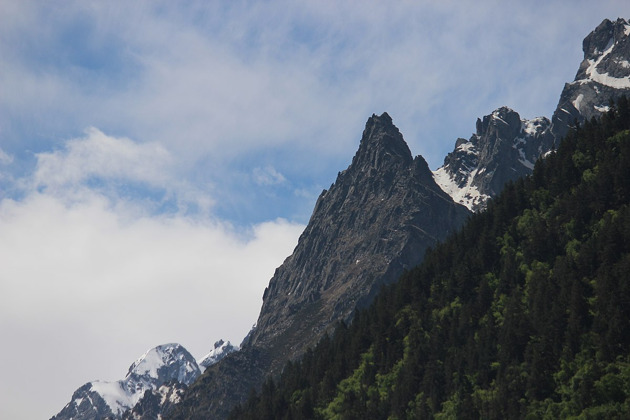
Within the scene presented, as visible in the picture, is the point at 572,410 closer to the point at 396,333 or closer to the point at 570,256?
the point at 570,256

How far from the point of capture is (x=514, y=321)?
134 metres

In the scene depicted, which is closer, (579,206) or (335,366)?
(579,206)

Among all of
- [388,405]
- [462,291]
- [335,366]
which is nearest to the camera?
[388,405]

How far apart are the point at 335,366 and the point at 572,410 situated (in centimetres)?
7278

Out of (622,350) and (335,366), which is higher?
(335,366)

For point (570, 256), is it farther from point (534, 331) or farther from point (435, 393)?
point (435, 393)

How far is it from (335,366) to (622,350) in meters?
76.2

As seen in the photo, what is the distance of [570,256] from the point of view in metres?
141

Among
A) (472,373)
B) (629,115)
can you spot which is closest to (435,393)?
(472,373)

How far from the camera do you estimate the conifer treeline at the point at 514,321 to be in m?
119

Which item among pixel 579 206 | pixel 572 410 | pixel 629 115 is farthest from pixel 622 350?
pixel 629 115

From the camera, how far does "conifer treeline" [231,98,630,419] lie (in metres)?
119

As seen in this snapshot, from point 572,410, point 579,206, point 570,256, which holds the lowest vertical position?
point 572,410

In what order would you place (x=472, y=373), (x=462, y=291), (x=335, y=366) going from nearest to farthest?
(x=472, y=373) → (x=462, y=291) → (x=335, y=366)
